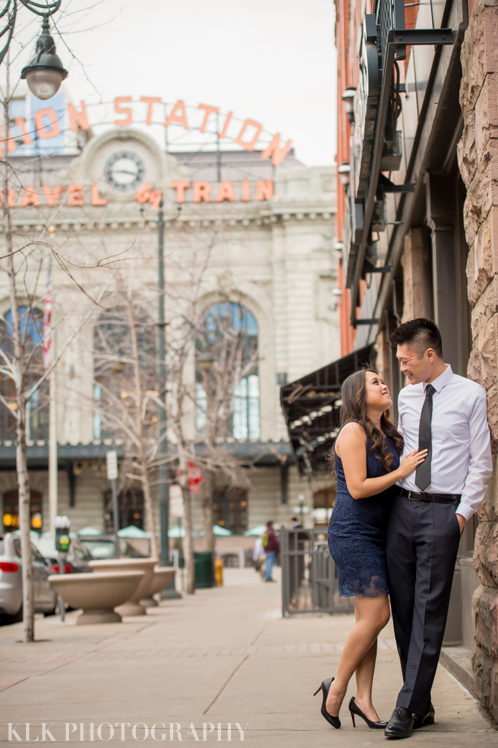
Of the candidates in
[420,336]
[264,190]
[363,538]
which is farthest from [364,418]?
[264,190]

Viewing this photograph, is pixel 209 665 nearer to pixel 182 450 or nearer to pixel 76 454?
pixel 182 450

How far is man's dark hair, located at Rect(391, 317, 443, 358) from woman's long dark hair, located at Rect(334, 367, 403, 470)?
0.37 metres

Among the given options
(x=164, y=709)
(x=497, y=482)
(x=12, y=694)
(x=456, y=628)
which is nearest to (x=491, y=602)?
(x=497, y=482)

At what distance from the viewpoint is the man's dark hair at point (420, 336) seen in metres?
4.71

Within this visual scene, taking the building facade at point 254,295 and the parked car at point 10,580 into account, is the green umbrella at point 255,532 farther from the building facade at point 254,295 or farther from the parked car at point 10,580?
the parked car at point 10,580

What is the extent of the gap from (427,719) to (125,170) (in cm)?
4402

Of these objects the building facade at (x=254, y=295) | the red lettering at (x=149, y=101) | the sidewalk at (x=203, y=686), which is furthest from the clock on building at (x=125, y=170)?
the sidewalk at (x=203, y=686)

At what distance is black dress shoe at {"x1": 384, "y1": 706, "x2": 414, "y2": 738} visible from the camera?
4.42 meters

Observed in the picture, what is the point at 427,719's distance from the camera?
4758mm

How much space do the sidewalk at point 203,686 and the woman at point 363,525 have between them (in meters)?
0.25

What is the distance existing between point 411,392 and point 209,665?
4327 mm

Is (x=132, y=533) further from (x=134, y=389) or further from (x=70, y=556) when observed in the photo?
(x=70, y=556)

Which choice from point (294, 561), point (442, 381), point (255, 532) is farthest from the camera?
point (255, 532)

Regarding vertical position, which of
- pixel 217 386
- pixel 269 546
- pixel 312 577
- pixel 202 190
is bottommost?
pixel 269 546
